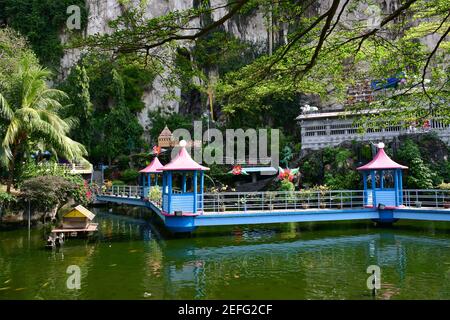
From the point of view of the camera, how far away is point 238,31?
138 ft

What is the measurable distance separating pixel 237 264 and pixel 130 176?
23.2 meters

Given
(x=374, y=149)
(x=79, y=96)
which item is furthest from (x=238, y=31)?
(x=374, y=149)

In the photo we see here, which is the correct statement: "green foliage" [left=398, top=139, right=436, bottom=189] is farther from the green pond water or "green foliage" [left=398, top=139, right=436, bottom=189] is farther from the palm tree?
the palm tree

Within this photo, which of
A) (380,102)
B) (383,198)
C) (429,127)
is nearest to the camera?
(380,102)

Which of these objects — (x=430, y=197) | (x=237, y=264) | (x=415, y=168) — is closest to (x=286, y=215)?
(x=237, y=264)

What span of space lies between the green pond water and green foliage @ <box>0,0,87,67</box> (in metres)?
25.1

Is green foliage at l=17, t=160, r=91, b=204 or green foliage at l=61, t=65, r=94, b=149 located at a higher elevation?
green foliage at l=61, t=65, r=94, b=149

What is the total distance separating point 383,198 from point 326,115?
8.50 m

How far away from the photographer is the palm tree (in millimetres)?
15953

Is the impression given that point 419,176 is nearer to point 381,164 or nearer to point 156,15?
point 381,164

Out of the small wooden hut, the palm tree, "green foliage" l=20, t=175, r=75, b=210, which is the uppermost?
the palm tree

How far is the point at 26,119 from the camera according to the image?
52.2ft

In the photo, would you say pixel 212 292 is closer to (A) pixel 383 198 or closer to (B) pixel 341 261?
(B) pixel 341 261

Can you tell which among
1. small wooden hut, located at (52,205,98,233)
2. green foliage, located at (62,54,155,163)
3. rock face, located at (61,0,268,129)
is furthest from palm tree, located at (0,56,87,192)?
rock face, located at (61,0,268,129)
